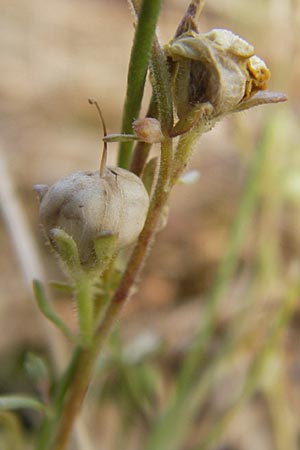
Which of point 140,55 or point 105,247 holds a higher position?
point 140,55

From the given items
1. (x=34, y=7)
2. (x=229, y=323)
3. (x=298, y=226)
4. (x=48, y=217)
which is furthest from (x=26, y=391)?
(x=34, y=7)

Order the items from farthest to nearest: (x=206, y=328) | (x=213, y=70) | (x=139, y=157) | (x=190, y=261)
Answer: (x=190, y=261), (x=206, y=328), (x=139, y=157), (x=213, y=70)

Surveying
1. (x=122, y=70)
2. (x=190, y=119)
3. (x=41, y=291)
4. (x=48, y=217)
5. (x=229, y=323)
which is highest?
(x=190, y=119)

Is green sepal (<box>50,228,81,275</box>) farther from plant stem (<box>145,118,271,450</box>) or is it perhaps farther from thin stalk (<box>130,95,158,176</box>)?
plant stem (<box>145,118,271,450</box>)

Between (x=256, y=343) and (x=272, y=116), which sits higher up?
(x=272, y=116)

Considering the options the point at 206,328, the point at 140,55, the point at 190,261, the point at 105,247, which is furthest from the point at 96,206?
the point at 190,261

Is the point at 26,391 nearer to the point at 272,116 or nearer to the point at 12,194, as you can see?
the point at 12,194

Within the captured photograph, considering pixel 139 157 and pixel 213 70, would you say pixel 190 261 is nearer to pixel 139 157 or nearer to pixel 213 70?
pixel 139 157

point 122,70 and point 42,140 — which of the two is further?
point 122,70
